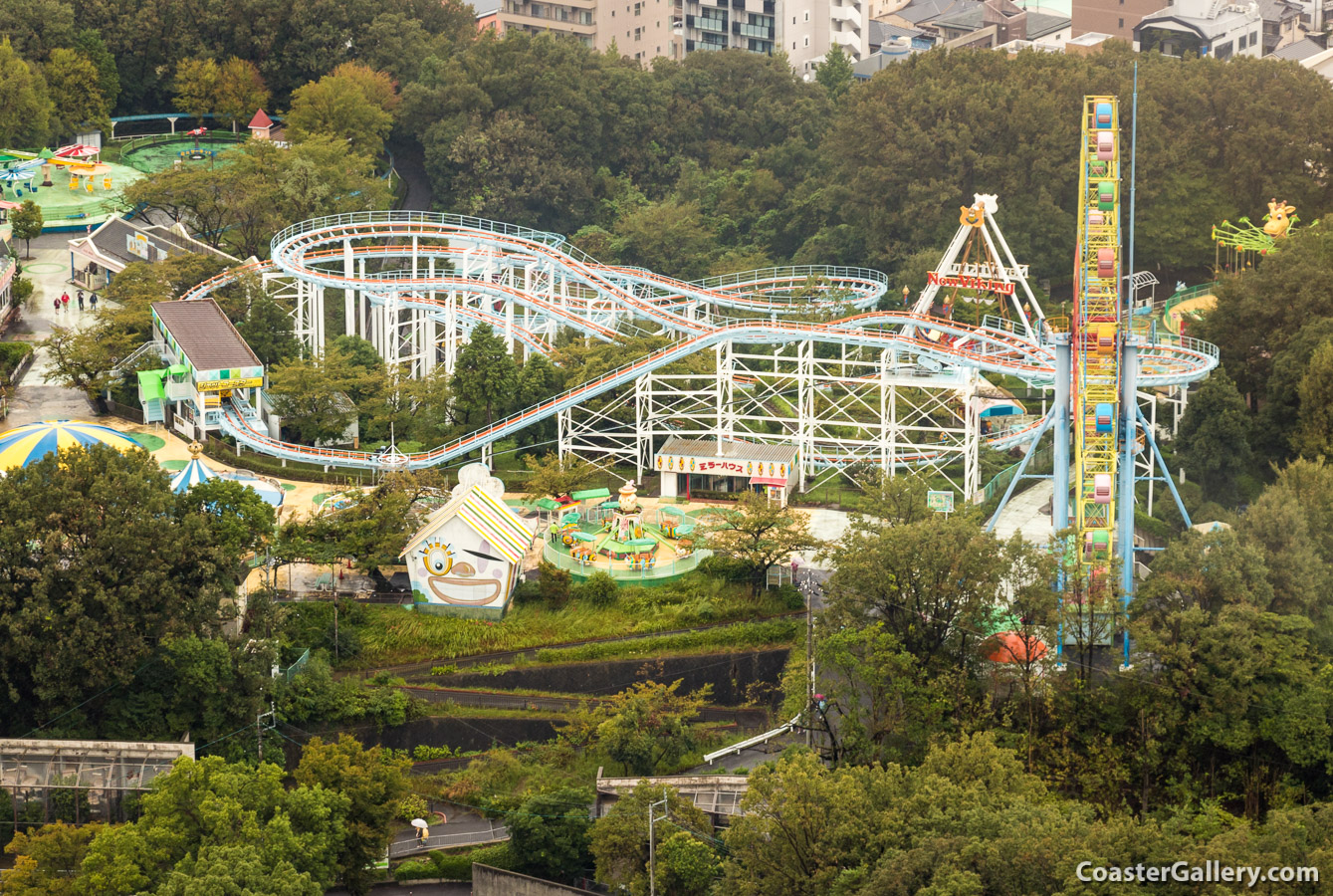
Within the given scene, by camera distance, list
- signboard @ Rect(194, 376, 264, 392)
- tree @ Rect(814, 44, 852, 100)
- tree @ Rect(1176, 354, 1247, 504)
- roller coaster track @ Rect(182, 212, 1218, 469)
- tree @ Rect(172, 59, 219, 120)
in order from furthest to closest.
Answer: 1. tree @ Rect(814, 44, 852, 100)
2. tree @ Rect(172, 59, 219, 120)
3. signboard @ Rect(194, 376, 264, 392)
4. roller coaster track @ Rect(182, 212, 1218, 469)
5. tree @ Rect(1176, 354, 1247, 504)

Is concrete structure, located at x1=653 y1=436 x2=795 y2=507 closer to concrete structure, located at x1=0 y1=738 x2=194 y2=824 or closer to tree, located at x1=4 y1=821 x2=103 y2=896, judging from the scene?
concrete structure, located at x1=0 y1=738 x2=194 y2=824

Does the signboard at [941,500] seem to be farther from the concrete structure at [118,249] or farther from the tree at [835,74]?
the tree at [835,74]

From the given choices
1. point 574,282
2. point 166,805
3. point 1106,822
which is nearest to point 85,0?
point 574,282

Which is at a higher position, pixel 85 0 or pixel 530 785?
pixel 85 0

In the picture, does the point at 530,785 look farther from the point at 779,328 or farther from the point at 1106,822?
the point at 779,328

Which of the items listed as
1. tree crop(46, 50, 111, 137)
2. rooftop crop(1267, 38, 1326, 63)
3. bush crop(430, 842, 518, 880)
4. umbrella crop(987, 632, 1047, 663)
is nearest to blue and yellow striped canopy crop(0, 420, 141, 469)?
bush crop(430, 842, 518, 880)

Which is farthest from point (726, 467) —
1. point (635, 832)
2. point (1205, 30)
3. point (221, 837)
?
point (1205, 30)
